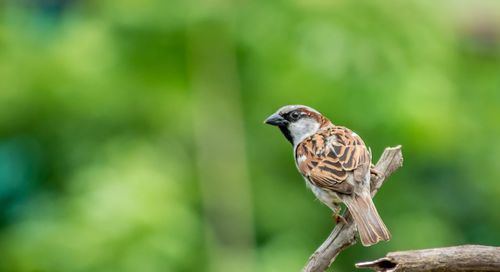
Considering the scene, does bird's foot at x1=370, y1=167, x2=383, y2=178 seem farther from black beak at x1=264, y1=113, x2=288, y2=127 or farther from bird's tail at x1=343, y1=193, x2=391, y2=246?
black beak at x1=264, y1=113, x2=288, y2=127

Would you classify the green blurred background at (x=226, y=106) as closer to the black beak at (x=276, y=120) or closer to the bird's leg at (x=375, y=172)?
the black beak at (x=276, y=120)

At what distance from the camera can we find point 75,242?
12.7 feet

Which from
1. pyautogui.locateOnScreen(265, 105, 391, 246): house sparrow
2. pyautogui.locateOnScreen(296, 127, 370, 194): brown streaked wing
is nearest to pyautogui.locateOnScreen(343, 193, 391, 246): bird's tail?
pyautogui.locateOnScreen(265, 105, 391, 246): house sparrow

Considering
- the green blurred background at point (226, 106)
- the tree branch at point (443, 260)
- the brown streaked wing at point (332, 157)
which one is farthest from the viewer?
the green blurred background at point (226, 106)

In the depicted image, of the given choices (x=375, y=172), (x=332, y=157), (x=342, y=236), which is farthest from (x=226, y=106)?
(x=342, y=236)

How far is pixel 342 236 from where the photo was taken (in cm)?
241

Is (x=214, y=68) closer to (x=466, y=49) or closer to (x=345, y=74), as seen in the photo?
(x=345, y=74)

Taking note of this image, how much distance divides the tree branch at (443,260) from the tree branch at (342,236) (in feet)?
0.72

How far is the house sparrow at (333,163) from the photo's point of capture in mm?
2736

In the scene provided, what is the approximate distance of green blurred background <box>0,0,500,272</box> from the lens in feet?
14.3

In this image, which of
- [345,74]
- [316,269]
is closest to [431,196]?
[345,74]

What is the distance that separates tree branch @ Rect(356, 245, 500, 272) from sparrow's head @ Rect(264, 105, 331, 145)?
3.80 feet

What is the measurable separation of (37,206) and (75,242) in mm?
452

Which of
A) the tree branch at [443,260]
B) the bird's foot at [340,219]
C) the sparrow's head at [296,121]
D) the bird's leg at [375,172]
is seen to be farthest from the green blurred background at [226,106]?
the tree branch at [443,260]
